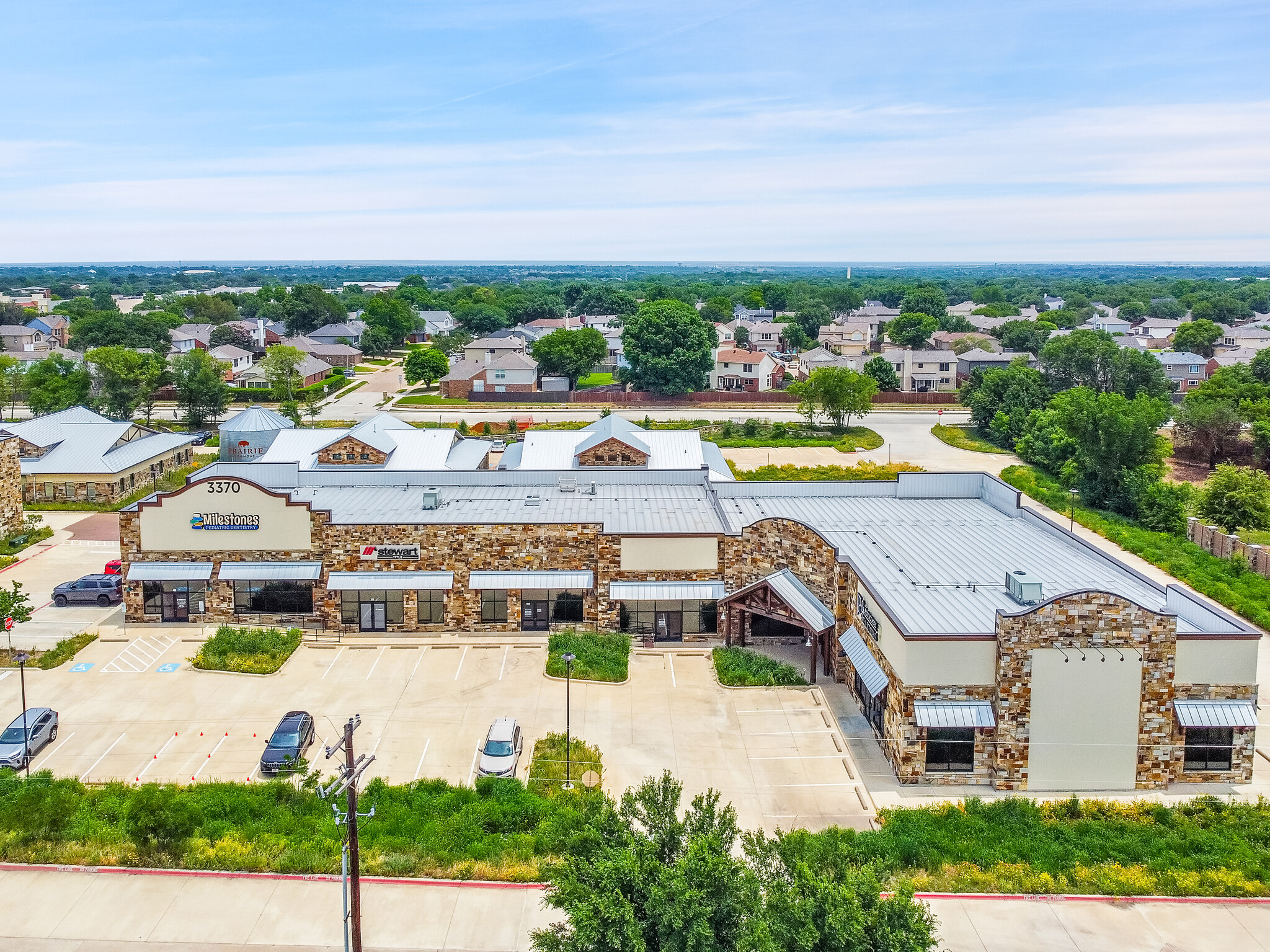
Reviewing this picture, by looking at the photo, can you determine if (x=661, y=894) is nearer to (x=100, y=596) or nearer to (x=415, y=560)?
(x=415, y=560)

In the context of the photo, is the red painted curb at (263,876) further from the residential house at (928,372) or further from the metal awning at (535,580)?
the residential house at (928,372)

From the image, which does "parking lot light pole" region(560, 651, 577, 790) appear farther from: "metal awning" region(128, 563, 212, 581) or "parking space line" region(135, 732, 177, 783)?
"metal awning" region(128, 563, 212, 581)

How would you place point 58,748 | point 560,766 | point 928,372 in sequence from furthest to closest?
point 928,372 → point 58,748 → point 560,766

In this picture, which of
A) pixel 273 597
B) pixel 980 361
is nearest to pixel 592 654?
pixel 273 597

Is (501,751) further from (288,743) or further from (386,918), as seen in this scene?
(386,918)

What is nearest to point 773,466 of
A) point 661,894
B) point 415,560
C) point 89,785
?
point 415,560

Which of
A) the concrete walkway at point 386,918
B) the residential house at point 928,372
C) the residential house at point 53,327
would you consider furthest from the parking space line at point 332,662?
the residential house at point 53,327
